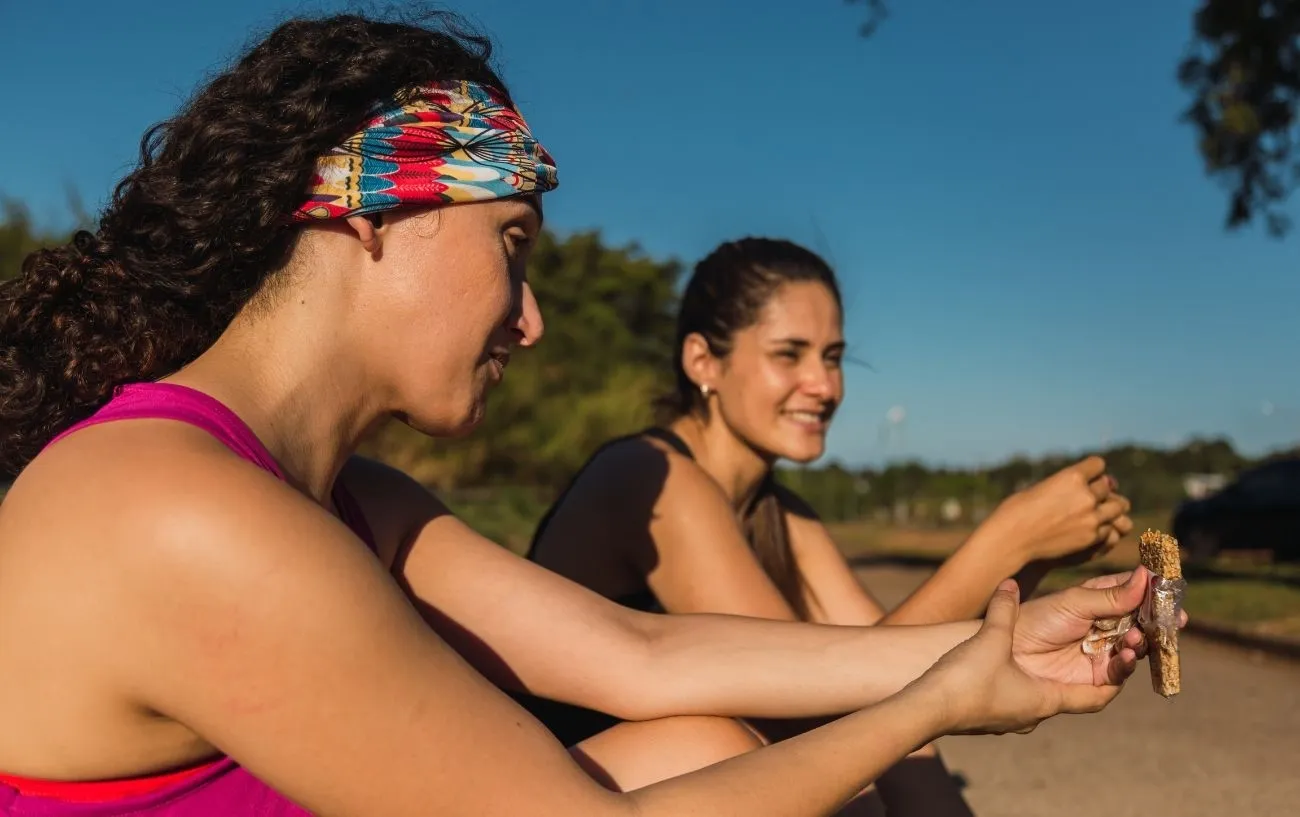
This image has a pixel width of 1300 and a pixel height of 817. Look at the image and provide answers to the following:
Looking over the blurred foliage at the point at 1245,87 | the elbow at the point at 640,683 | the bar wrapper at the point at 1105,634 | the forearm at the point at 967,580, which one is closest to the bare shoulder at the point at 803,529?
the forearm at the point at 967,580

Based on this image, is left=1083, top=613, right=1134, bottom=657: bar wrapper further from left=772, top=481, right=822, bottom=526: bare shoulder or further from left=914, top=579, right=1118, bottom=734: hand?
left=772, top=481, right=822, bottom=526: bare shoulder

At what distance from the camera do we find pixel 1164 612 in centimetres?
190

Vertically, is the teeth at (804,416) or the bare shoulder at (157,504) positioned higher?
the teeth at (804,416)

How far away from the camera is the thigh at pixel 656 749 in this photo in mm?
1965

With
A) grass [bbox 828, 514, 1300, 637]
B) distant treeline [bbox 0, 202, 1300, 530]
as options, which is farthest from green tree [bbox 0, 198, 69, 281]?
grass [bbox 828, 514, 1300, 637]

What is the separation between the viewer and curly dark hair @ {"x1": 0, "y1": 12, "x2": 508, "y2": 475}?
5.41 feet

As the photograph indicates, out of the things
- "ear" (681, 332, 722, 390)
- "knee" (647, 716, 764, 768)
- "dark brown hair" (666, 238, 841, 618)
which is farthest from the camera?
"ear" (681, 332, 722, 390)

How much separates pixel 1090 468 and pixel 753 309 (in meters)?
1.19

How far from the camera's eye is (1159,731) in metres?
6.26

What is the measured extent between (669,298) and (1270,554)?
23.2 metres

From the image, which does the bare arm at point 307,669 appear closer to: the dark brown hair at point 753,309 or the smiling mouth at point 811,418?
the dark brown hair at point 753,309

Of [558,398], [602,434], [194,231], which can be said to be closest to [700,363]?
[194,231]

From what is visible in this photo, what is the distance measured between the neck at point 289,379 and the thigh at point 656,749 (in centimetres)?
66

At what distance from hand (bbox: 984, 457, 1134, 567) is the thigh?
3.32 ft
